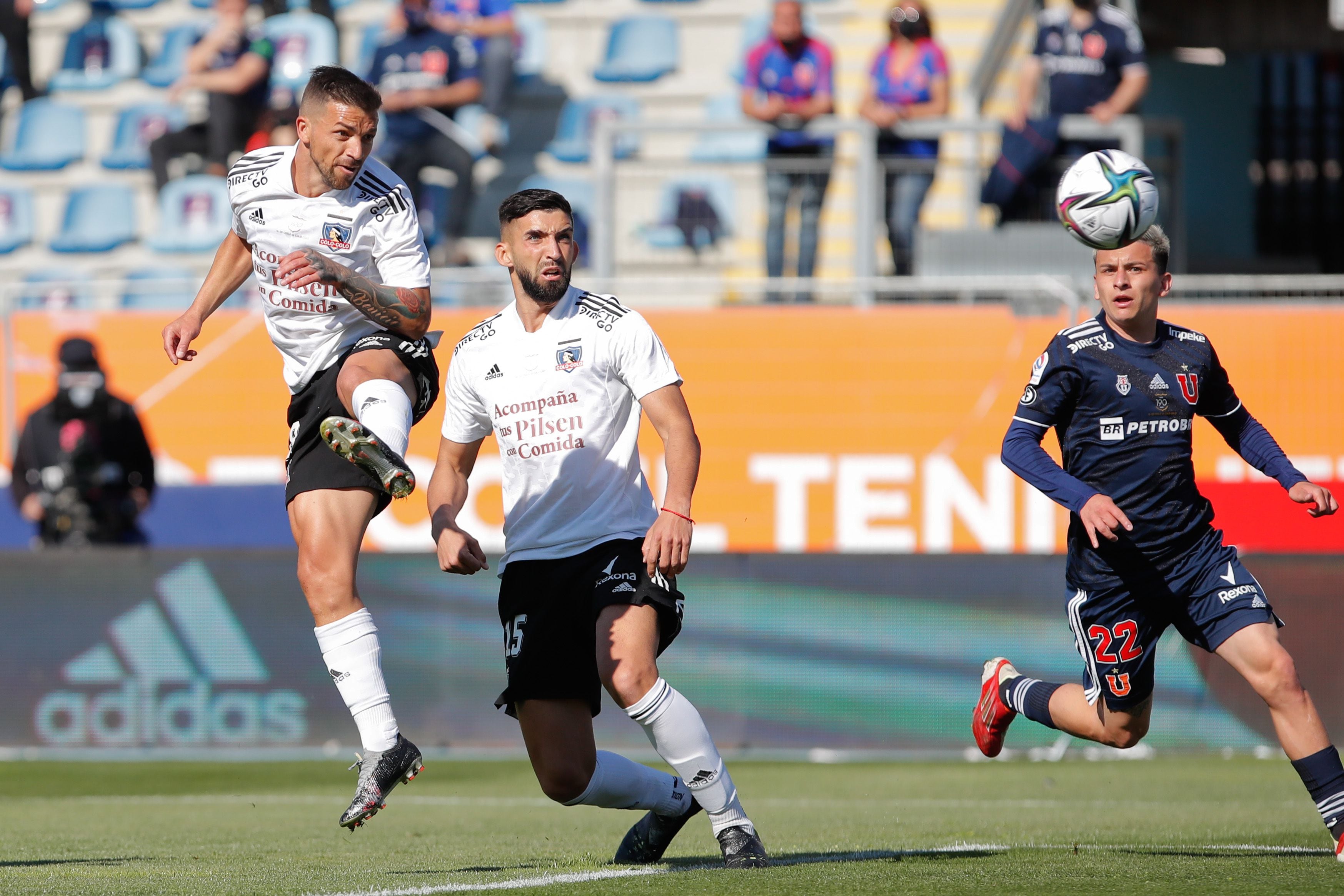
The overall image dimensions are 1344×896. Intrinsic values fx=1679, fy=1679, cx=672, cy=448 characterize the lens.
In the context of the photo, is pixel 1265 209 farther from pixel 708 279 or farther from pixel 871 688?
pixel 871 688

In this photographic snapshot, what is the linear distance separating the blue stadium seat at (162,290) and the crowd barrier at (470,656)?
3276 mm

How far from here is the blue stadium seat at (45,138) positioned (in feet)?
58.9

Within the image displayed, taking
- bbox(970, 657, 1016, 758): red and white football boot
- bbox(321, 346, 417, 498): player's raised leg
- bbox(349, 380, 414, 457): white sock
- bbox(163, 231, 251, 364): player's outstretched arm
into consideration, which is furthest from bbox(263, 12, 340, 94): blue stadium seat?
bbox(970, 657, 1016, 758): red and white football boot

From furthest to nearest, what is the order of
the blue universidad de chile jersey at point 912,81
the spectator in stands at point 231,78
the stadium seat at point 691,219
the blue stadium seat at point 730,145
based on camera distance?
the spectator in stands at point 231,78, the blue stadium seat at point 730,145, the stadium seat at point 691,219, the blue universidad de chile jersey at point 912,81

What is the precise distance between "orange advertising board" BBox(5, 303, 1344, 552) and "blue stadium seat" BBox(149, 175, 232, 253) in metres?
2.66

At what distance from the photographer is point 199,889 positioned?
513cm

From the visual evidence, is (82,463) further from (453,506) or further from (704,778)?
(704,778)

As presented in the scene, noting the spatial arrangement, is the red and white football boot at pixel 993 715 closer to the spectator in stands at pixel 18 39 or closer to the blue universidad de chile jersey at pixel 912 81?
the blue universidad de chile jersey at pixel 912 81

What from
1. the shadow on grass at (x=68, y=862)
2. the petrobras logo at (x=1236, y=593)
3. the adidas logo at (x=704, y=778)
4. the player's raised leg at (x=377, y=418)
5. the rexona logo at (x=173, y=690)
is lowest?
the rexona logo at (x=173, y=690)

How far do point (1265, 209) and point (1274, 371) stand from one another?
677cm

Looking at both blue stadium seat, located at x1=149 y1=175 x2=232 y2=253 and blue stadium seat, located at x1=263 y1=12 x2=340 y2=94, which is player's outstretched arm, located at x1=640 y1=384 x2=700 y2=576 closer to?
blue stadium seat, located at x1=149 y1=175 x2=232 y2=253

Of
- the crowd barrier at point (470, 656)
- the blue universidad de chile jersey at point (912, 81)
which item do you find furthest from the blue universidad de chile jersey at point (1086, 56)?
the crowd barrier at point (470, 656)

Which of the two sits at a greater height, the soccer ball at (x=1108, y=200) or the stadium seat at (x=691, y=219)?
the soccer ball at (x=1108, y=200)

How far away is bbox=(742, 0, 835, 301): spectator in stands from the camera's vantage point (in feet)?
45.8
